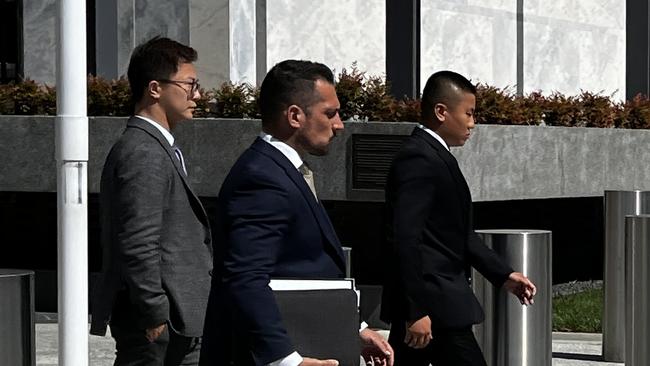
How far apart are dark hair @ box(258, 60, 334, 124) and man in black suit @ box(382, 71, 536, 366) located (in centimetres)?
178

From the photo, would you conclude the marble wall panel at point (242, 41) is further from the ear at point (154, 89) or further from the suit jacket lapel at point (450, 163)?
the ear at point (154, 89)

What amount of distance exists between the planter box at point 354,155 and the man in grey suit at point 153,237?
6.77 m

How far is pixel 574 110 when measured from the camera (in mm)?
15172

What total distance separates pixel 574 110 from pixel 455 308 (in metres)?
9.18

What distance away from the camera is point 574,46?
72.9 ft

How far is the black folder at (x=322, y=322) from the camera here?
14.2ft

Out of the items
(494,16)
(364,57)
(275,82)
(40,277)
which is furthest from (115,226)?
(494,16)

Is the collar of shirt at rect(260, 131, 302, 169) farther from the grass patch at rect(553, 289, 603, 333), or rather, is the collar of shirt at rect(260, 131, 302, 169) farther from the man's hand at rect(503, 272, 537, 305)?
the grass patch at rect(553, 289, 603, 333)

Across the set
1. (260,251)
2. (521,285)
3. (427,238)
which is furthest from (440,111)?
(260,251)

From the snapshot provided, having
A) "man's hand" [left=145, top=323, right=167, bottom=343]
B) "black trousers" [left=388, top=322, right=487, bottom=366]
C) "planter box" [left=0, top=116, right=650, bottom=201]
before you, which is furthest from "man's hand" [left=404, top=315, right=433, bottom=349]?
"planter box" [left=0, top=116, right=650, bottom=201]

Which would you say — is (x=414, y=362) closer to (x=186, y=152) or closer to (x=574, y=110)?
(x=186, y=152)

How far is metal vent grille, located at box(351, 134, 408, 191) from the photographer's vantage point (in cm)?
1245

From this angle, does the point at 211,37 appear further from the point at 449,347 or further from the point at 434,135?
the point at 449,347

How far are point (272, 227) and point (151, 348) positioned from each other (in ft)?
4.55
